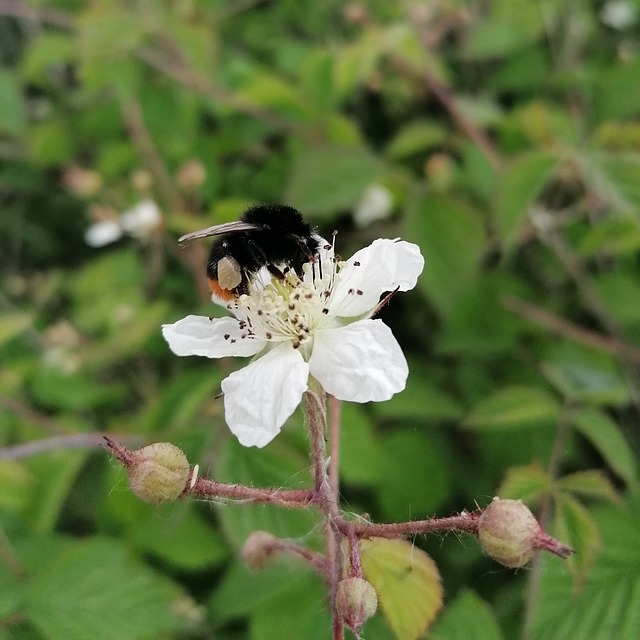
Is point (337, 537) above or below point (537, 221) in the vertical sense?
above

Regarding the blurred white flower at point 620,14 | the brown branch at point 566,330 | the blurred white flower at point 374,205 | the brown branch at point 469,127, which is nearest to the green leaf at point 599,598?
the brown branch at point 566,330

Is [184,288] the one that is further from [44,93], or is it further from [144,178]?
[44,93]

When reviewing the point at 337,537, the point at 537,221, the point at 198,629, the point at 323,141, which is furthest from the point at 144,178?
the point at 337,537

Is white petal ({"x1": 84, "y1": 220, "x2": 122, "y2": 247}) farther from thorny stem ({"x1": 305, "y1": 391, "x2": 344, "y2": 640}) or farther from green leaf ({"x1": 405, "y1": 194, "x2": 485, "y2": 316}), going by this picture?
thorny stem ({"x1": 305, "y1": 391, "x2": 344, "y2": 640})

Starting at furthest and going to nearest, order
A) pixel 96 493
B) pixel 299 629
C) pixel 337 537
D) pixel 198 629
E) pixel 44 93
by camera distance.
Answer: pixel 44 93
pixel 96 493
pixel 198 629
pixel 299 629
pixel 337 537

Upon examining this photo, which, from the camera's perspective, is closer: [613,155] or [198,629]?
[198,629]

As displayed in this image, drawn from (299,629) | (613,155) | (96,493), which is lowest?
(96,493)

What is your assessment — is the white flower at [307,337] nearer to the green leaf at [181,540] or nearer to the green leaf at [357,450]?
the green leaf at [357,450]
